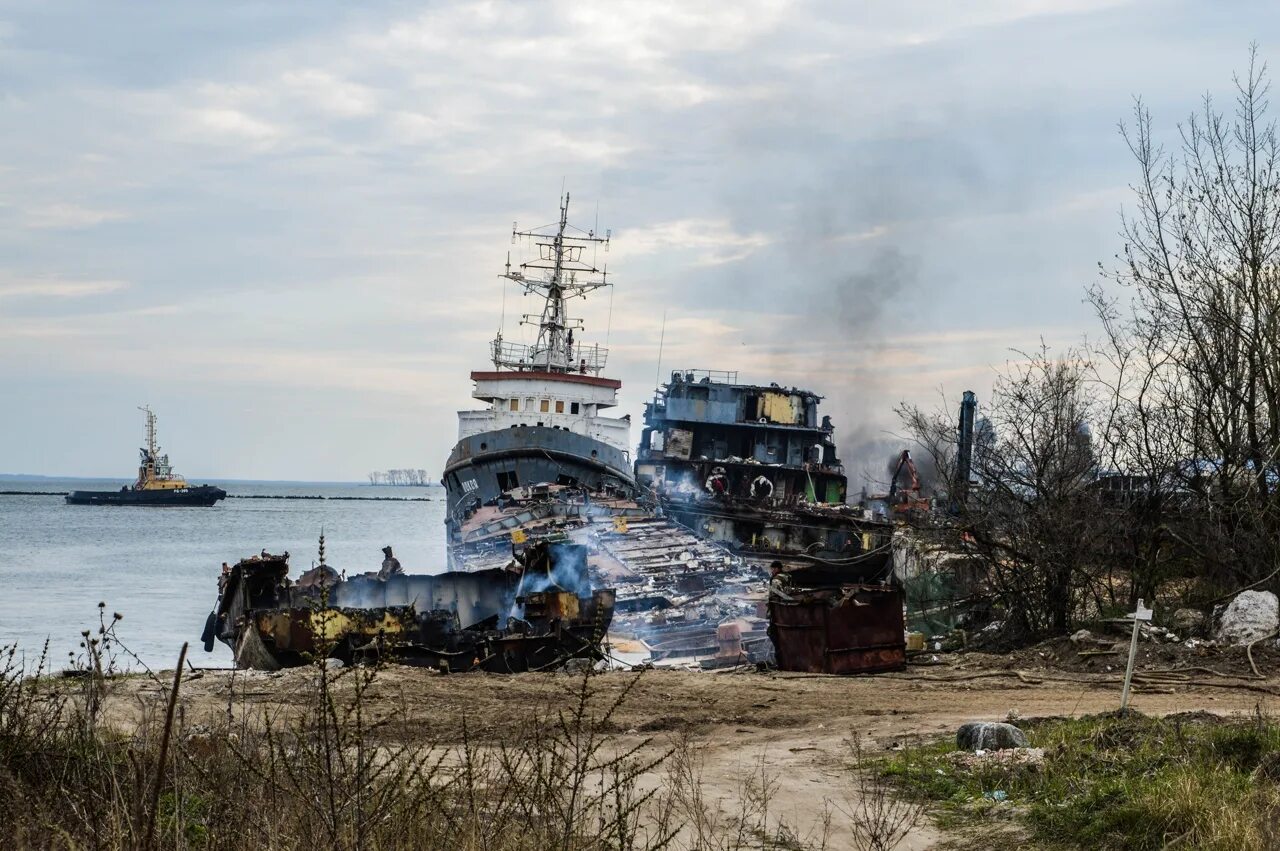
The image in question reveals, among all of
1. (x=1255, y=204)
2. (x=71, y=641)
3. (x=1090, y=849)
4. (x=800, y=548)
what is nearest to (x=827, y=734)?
(x=1090, y=849)

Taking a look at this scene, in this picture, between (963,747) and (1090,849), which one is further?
(963,747)

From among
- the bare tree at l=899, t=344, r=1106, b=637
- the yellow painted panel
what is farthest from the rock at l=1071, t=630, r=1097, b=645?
the yellow painted panel

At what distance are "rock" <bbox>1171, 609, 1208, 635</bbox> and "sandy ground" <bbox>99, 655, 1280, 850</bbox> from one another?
244 centimetres

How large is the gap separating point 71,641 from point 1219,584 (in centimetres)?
2409

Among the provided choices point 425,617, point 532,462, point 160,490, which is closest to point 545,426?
point 532,462

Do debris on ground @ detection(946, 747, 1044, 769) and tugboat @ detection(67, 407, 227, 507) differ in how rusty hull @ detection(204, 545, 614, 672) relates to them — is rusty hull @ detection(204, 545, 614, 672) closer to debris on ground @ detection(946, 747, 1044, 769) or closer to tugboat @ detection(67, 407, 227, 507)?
debris on ground @ detection(946, 747, 1044, 769)

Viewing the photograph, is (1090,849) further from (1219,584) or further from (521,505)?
(521,505)

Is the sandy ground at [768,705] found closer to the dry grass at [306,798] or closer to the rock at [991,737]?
the rock at [991,737]

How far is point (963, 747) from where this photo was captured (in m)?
11.0

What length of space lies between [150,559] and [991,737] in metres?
56.2

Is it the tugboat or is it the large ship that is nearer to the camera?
the large ship

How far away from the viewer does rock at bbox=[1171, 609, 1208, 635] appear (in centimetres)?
1853

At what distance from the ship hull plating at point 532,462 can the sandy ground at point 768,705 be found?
25848 mm

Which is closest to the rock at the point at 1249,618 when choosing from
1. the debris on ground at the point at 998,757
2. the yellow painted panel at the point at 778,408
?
the debris on ground at the point at 998,757
